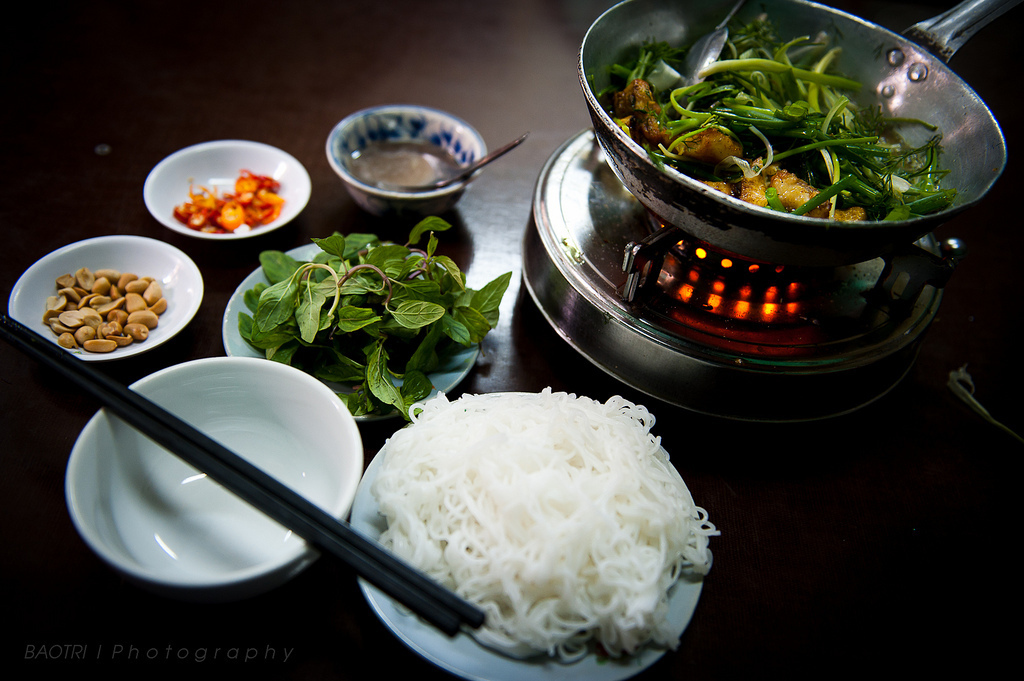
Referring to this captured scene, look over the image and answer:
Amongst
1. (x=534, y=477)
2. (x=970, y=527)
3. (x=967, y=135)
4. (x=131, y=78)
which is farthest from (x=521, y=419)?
(x=131, y=78)

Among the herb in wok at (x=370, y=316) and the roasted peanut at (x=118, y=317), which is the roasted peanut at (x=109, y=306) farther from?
the herb in wok at (x=370, y=316)

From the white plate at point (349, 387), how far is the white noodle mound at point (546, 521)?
0.19m

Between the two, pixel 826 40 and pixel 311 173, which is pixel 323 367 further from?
pixel 826 40

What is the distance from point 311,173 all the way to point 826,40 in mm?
1753

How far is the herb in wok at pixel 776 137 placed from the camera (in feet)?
4.55

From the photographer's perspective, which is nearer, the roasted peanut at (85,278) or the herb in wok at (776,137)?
the herb in wok at (776,137)

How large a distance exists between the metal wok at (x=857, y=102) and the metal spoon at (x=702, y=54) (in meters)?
0.14

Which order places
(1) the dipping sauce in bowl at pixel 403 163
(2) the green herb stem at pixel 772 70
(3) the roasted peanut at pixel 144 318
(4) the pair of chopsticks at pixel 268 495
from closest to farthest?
(4) the pair of chopsticks at pixel 268 495, (3) the roasted peanut at pixel 144 318, (2) the green herb stem at pixel 772 70, (1) the dipping sauce in bowl at pixel 403 163

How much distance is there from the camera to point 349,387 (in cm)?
149

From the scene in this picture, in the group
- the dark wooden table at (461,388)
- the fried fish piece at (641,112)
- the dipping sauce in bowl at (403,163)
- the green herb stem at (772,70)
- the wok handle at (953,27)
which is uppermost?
the wok handle at (953,27)

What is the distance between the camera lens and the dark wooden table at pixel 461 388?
1.18 m

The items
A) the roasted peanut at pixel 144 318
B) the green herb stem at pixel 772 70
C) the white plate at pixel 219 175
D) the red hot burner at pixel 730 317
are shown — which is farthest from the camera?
the white plate at pixel 219 175

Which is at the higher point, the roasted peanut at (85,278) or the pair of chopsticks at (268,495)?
the pair of chopsticks at (268,495)

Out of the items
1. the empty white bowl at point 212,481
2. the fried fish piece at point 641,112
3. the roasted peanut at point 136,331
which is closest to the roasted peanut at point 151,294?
the roasted peanut at point 136,331
